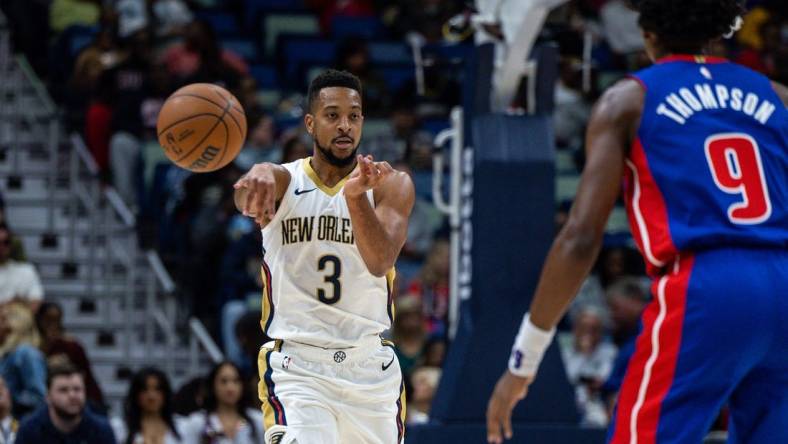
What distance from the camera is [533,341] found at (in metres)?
4.45

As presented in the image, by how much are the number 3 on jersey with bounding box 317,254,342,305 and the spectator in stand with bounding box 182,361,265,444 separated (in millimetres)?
3888

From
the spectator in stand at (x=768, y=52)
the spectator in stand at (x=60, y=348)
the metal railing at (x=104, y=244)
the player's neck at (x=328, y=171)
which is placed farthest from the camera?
the spectator in stand at (x=768, y=52)

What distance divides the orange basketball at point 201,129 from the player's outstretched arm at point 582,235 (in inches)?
114

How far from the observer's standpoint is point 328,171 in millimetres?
6820

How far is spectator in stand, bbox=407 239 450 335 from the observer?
12.7 m

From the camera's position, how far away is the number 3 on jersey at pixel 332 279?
6578mm

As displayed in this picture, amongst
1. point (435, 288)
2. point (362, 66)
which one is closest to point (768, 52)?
point (362, 66)

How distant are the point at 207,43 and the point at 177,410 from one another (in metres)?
5.34

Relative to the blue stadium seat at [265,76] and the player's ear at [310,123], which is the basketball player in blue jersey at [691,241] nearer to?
the player's ear at [310,123]

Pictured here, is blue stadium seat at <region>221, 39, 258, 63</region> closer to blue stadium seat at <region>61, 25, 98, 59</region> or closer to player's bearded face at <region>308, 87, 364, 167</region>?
blue stadium seat at <region>61, 25, 98, 59</region>

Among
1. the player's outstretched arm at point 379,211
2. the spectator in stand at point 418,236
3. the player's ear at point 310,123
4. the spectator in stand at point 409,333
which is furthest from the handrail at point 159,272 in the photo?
the player's outstretched arm at point 379,211

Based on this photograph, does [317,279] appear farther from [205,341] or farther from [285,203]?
[205,341]

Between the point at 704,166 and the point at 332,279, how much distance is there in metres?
2.52

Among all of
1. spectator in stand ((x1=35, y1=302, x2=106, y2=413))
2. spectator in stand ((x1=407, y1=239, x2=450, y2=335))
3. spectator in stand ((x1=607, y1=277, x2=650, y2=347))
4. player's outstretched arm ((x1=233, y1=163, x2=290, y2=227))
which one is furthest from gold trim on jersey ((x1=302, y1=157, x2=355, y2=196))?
spectator in stand ((x1=407, y1=239, x2=450, y2=335))
